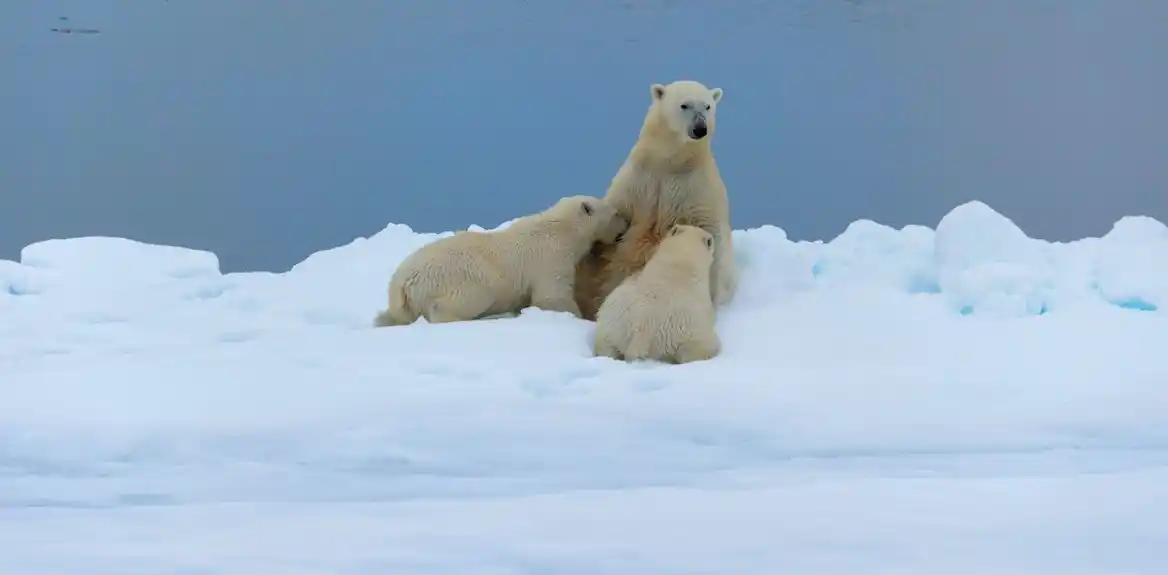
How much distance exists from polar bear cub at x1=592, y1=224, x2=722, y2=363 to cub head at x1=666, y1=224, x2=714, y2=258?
0.19 metres

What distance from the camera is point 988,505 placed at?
1287 mm

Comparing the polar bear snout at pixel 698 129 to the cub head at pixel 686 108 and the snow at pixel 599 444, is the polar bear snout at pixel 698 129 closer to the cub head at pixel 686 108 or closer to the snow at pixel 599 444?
the cub head at pixel 686 108

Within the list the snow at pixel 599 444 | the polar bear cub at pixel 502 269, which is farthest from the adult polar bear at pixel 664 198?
the snow at pixel 599 444

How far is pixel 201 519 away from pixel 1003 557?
40.6 inches

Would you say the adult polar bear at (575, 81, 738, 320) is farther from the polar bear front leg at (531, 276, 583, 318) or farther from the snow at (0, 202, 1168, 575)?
the snow at (0, 202, 1168, 575)

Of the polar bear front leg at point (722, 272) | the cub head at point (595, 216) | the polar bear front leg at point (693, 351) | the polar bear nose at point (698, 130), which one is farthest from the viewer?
the cub head at point (595, 216)

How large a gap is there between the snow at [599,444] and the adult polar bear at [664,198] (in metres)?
0.34

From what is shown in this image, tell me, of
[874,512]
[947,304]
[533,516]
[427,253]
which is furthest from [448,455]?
[947,304]

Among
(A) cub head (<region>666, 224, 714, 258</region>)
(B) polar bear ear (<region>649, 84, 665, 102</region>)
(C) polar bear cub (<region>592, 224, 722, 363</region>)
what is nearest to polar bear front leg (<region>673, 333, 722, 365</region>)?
(C) polar bear cub (<region>592, 224, 722, 363</region>)

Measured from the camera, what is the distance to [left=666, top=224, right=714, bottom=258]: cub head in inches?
113

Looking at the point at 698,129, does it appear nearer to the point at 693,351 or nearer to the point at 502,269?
the point at 502,269

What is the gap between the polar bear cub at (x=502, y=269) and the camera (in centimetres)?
294

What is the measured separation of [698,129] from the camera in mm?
2986

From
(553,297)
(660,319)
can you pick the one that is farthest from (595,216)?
(660,319)
